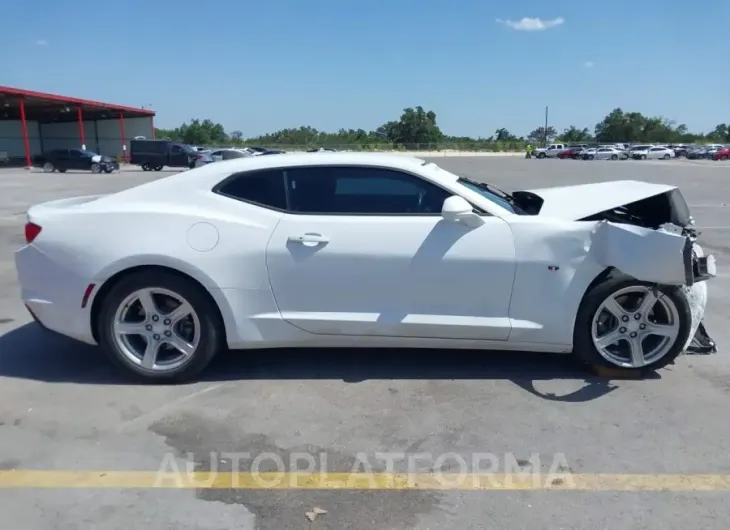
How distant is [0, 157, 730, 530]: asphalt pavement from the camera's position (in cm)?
283

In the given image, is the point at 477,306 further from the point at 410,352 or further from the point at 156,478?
the point at 156,478

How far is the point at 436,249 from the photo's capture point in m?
4.02

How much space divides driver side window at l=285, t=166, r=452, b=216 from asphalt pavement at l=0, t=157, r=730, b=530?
1.14m

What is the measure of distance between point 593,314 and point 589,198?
89cm

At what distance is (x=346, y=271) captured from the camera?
4043 millimetres

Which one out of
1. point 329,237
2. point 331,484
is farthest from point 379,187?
point 331,484

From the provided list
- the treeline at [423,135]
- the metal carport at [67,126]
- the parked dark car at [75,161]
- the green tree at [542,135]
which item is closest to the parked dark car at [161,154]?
the parked dark car at [75,161]

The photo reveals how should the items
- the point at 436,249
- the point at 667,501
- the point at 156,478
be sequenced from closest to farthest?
the point at 667,501 < the point at 156,478 < the point at 436,249

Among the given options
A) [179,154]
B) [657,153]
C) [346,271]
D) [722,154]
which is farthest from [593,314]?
[657,153]

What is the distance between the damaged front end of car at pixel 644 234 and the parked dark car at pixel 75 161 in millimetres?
36705

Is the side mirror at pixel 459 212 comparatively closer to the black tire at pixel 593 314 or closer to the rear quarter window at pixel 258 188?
the black tire at pixel 593 314

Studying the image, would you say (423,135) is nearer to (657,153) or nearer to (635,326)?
(657,153)

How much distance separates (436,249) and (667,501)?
6.15 feet

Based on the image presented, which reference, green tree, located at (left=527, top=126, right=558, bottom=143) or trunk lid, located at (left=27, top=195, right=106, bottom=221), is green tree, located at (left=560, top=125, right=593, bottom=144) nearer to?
green tree, located at (left=527, top=126, right=558, bottom=143)
